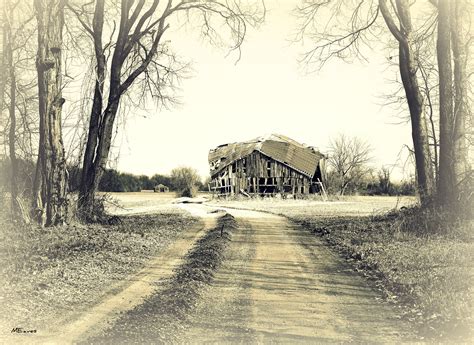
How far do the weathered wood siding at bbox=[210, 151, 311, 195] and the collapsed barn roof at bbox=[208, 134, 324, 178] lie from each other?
547mm

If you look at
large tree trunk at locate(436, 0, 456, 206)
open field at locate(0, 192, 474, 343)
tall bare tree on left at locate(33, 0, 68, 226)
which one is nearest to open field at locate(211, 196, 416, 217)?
large tree trunk at locate(436, 0, 456, 206)

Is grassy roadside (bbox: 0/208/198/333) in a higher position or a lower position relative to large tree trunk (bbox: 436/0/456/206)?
lower

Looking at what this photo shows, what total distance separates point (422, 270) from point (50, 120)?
11.5 metres

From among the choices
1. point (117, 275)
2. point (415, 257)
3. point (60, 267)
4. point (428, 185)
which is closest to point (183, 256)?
point (117, 275)

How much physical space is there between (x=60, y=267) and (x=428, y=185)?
12880 mm

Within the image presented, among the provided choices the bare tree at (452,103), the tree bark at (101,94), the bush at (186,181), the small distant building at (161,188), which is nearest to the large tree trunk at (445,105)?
the bare tree at (452,103)

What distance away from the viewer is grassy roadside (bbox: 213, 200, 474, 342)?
6.71 meters

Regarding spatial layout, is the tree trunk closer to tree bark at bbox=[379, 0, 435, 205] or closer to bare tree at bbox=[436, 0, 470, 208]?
bare tree at bbox=[436, 0, 470, 208]

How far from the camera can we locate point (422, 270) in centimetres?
963

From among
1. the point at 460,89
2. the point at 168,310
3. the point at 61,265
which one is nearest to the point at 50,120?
the point at 61,265

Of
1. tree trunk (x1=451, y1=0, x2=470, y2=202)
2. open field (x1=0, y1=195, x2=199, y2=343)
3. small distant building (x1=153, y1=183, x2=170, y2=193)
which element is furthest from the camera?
small distant building (x1=153, y1=183, x2=170, y2=193)

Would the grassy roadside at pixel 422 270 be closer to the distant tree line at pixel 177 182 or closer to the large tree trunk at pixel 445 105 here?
the large tree trunk at pixel 445 105

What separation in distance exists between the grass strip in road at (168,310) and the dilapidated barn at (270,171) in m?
39.6

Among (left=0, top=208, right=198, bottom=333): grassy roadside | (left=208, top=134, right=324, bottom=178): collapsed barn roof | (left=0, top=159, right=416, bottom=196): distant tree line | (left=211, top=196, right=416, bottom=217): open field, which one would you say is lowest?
(left=0, top=208, right=198, bottom=333): grassy roadside
